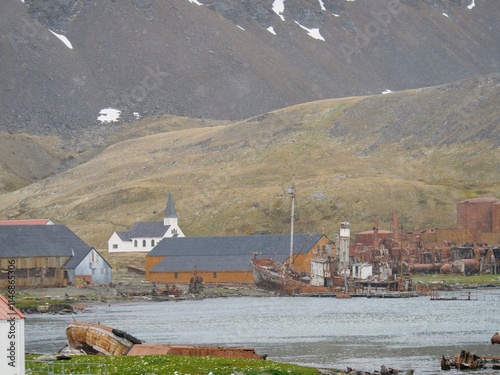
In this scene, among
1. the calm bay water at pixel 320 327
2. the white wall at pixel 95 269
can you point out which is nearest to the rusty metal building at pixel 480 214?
the calm bay water at pixel 320 327

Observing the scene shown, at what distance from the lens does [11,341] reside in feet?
106

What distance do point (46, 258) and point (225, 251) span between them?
2411 cm

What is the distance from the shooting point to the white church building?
164 m

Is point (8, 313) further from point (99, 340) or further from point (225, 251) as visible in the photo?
point (225, 251)

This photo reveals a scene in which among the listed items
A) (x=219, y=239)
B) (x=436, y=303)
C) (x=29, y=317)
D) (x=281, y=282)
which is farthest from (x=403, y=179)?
(x=29, y=317)

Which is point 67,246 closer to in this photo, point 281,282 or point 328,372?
point 281,282

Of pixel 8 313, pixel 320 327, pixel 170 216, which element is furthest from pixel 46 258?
pixel 8 313

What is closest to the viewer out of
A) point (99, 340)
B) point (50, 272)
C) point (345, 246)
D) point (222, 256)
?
point (99, 340)

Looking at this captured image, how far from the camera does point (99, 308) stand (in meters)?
96.3

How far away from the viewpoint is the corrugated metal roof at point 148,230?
16362 centimetres

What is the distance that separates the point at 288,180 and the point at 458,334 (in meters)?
127

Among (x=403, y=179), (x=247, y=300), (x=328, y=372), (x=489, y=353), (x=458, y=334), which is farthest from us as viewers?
(x=403, y=179)

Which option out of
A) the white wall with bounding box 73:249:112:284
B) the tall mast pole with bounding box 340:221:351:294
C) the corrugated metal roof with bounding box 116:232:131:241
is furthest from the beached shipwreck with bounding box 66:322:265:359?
the corrugated metal roof with bounding box 116:232:131:241

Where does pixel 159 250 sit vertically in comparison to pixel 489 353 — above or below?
above
